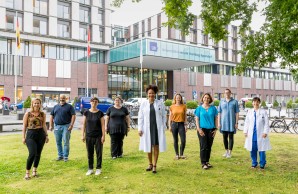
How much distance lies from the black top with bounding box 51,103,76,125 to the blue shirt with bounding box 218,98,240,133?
13.9ft

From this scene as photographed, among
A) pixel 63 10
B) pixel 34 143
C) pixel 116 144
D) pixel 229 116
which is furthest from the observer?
pixel 63 10

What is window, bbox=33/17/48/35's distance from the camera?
45.6 metres

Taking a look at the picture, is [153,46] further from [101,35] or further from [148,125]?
[148,125]

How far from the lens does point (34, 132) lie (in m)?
6.71

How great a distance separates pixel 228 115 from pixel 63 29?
43884 millimetres

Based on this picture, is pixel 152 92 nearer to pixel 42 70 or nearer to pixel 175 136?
pixel 175 136

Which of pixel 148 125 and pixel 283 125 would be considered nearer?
pixel 148 125

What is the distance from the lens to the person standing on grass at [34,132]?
668 cm

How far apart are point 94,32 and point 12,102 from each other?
17474 mm

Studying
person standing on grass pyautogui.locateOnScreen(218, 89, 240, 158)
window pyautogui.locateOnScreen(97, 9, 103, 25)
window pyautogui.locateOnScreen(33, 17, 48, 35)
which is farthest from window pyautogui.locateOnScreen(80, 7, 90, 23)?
person standing on grass pyautogui.locateOnScreen(218, 89, 240, 158)

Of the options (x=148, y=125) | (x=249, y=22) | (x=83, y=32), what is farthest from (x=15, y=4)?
(x=148, y=125)

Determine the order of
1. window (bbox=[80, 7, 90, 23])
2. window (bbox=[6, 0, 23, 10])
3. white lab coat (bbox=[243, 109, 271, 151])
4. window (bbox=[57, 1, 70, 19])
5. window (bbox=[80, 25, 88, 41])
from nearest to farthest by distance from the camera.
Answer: white lab coat (bbox=[243, 109, 271, 151]), window (bbox=[6, 0, 23, 10]), window (bbox=[57, 1, 70, 19]), window (bbox=[80, 25, 88, 41]), window (bbox=[80, 7, 90, 23])

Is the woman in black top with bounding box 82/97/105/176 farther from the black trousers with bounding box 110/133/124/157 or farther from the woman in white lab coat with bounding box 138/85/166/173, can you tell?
the black trousers with bounding box 110/133/124/157

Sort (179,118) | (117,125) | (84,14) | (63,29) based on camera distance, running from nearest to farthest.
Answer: (179,118) < (117,125) < (63,29) < (84,14)
